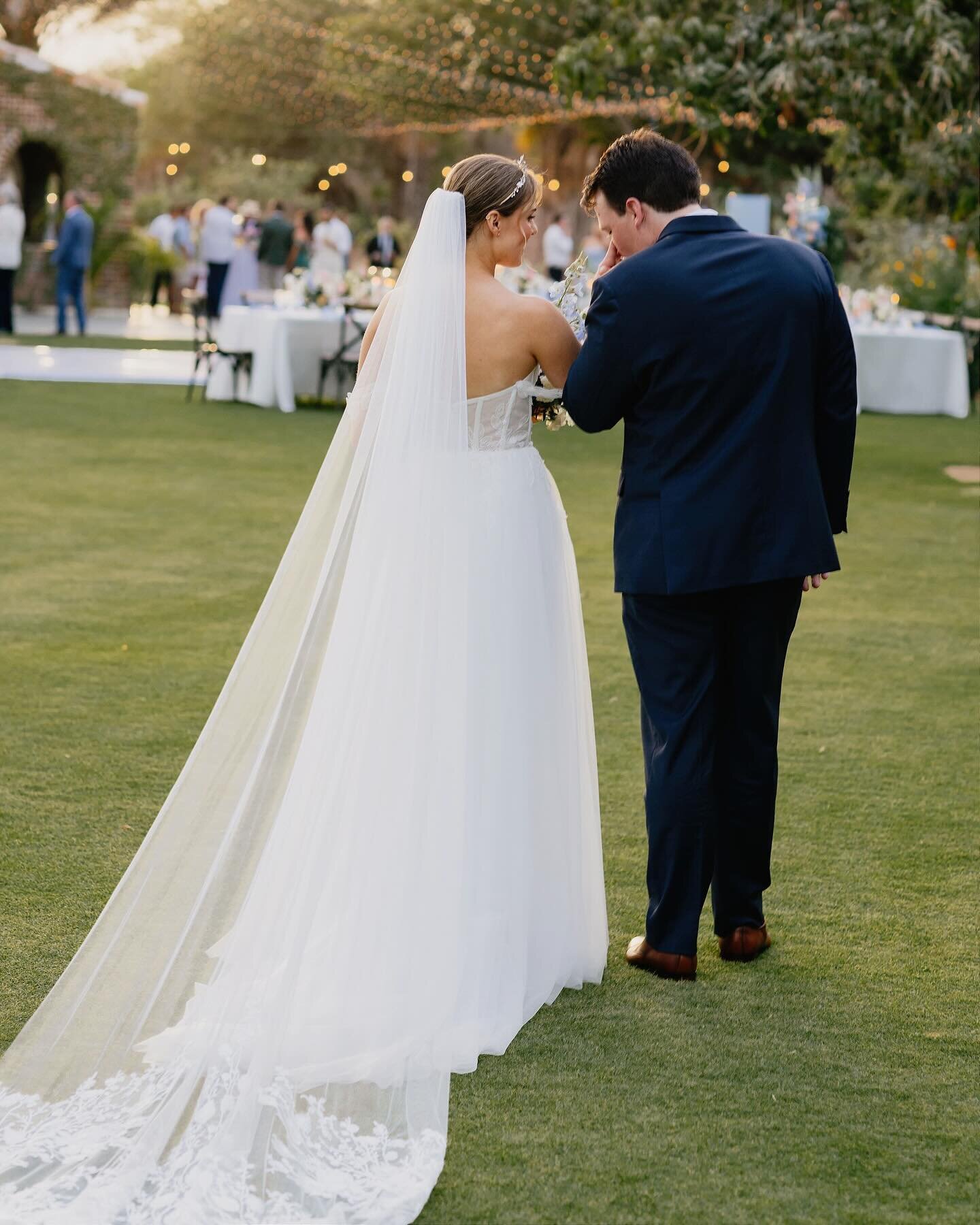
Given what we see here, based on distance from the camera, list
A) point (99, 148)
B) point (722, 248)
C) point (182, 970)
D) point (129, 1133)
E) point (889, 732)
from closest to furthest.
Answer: point (129, 1133) < point (182, 970) < point (722, 248) < point (889, 732) < point (99, 148)

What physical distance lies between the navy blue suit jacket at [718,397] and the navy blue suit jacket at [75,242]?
19.7 metres

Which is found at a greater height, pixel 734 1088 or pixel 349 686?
pixel 349 686

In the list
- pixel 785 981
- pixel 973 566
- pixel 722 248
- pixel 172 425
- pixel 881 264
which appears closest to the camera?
pixel 722 248

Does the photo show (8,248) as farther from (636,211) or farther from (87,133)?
(636,211)

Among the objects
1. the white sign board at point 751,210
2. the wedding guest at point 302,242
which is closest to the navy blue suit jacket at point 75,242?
the wedding guest at point 302,242

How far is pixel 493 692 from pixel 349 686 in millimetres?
319

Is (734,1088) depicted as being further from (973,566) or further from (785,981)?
(973,566)

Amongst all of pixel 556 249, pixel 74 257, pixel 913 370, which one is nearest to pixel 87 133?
pixel 74 257

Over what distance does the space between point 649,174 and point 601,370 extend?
429 millimetres

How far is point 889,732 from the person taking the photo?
5.58 meters

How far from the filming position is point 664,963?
358 cm

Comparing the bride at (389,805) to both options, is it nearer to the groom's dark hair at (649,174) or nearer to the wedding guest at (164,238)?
the groom's dark hair at (649,174)

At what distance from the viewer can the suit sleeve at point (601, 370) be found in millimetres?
3230

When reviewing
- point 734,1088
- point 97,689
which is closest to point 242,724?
point 734,1088
